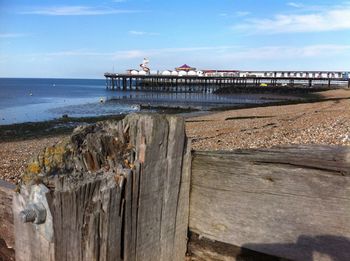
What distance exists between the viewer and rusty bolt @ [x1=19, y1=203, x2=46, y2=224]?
1197 millimetres

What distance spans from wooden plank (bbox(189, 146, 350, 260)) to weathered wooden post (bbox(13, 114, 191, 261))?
0.60ft

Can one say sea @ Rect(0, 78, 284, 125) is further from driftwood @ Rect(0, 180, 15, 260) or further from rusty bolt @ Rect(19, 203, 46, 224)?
rusty bolt @ Rect(19, 203, 46, 224)

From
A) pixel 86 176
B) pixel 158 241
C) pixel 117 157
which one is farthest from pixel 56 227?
pixel 158 241

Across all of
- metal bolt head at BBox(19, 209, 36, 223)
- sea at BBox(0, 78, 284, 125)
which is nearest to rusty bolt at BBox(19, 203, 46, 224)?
metal bolt head at BBox(19, 209, 36, 223)

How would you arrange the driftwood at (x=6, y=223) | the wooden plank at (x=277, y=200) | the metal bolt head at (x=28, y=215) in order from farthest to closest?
1. the driftwood at (x=6, y=223)
2. the wooden plank at (x=277, y=200)
3. the metal bolt head at (x=28, y=215)

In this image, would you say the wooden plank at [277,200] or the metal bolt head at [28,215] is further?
the wooden plank at [277,200]

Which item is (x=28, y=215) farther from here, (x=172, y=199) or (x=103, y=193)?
(x=172, y=199)

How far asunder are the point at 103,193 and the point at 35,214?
0.21m

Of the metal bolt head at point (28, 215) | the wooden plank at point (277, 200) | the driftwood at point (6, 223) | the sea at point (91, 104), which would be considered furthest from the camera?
the sea at point (91, 104)

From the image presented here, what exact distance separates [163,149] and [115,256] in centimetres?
38

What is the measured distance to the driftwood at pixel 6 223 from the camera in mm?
1757

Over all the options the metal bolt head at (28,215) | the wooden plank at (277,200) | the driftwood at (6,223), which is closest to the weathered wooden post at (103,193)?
the metal bolt head at (28,215)

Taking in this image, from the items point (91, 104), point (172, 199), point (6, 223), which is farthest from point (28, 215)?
point (91, 104)

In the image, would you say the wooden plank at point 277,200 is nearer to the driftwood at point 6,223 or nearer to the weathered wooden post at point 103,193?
the weathered wooden post at point 103,193
